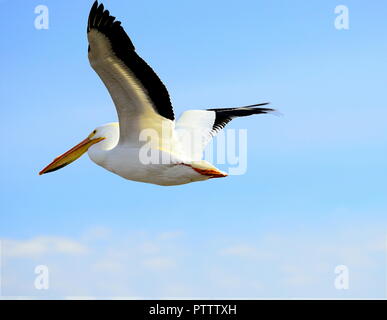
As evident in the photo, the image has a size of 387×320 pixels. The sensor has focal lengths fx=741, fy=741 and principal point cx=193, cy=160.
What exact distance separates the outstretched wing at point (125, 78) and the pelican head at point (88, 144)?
761 millimetres

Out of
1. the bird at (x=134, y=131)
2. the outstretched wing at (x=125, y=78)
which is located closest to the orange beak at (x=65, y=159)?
the bird at (x=134, y=131)

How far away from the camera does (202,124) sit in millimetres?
12516

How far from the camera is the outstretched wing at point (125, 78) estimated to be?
31.1 ft

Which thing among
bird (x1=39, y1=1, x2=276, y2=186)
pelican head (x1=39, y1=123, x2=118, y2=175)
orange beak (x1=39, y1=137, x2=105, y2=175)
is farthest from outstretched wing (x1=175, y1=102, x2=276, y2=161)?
orange beak (x1=39, y1=137, x2=105, y2=175)

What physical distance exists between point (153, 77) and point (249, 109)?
3.67 metres

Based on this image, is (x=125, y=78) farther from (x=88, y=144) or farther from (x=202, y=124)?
(x=202, y=124)

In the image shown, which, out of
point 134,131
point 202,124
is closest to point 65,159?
point 134,131

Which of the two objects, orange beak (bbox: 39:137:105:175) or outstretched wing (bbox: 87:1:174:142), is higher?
outstretched wing (bbox: 87:1:174:142)

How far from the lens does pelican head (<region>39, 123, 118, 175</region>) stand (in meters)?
11.4

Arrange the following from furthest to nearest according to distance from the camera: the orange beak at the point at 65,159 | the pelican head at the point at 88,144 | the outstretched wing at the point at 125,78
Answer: the orange beak at the point at 65,159
the pelican head at the point at 88,144
the outstretched wing at the point at 125,78

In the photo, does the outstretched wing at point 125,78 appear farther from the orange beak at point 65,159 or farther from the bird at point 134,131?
the orange beak at point 65,159

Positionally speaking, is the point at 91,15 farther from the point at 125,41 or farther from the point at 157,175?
the point at 157,175

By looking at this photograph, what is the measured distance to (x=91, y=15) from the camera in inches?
373

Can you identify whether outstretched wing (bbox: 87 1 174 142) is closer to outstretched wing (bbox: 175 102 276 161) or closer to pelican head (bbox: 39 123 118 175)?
pelican head (bbox: 39 123 118 175)
